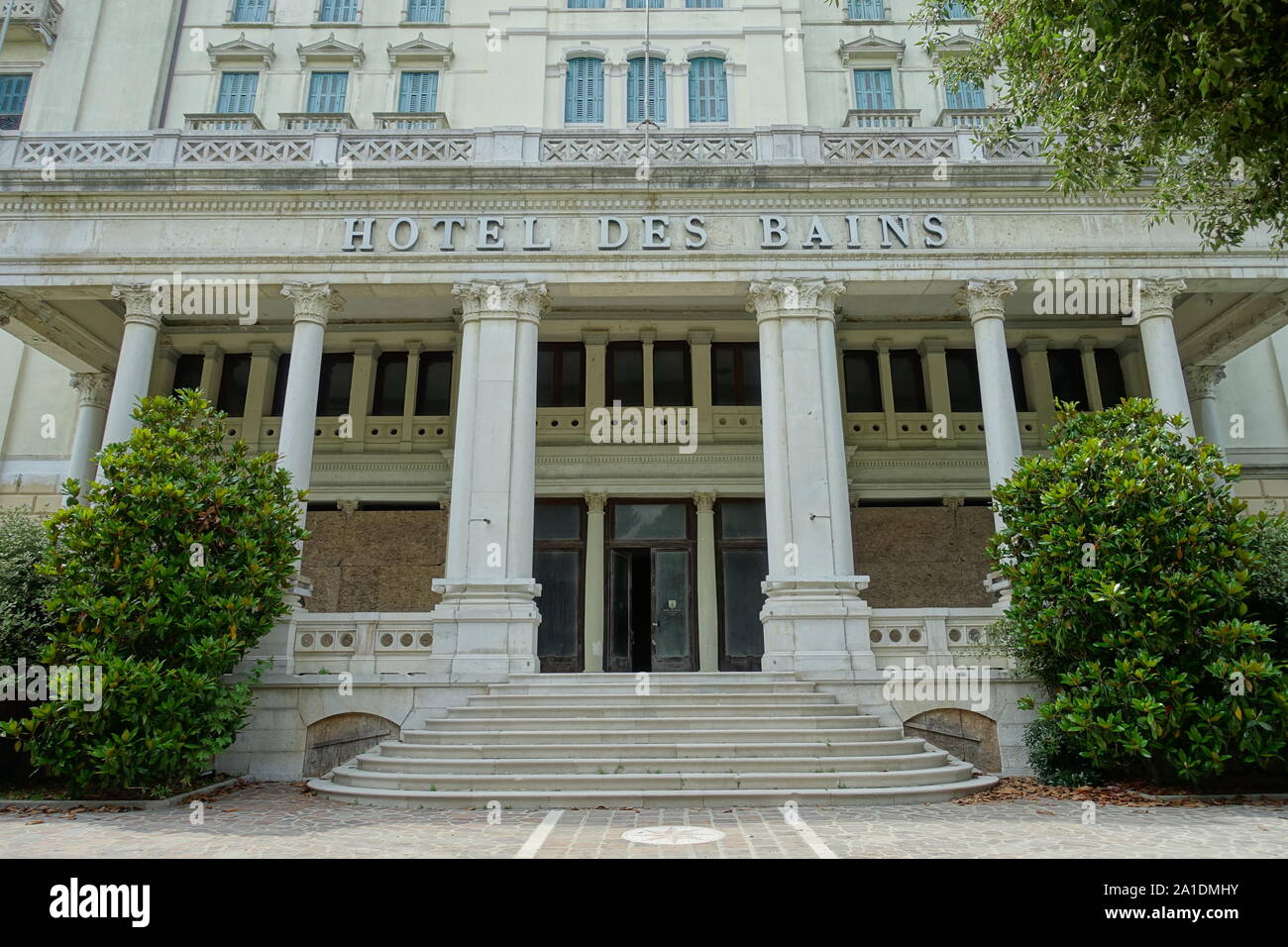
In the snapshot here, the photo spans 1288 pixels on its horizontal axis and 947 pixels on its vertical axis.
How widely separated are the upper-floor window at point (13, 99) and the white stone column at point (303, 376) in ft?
46.5

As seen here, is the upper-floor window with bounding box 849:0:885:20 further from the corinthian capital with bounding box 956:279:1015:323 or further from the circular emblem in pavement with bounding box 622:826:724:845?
the circular emblem in pavement with bounding box 622:826:724:845

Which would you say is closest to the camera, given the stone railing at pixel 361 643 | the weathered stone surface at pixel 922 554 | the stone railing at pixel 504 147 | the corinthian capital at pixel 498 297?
the stone railing at pixel 361 643

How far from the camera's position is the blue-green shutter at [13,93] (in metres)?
23.6

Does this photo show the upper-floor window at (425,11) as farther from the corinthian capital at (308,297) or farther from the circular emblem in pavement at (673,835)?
the circular emblem in pavement at (673,835)

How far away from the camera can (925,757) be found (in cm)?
1175

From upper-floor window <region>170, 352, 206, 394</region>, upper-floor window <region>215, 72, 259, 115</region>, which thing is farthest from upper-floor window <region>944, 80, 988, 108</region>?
upper-floor window <region>170, 352, 206, 394</region>

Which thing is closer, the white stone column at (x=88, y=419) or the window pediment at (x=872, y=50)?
the white stone column at (x=88, y=419)

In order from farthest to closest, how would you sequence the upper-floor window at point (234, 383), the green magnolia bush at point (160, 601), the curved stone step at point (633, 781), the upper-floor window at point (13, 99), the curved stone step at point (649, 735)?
the upper-floor window at point (13, 99) → the upper-floor window at point (234, 383) → the curved stone step at point (649, 735) → the green magnolia bush at point (160, 601) → the curved stone step at point (633, 781)

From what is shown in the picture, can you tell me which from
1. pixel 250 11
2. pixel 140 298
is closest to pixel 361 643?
pixel 140 298

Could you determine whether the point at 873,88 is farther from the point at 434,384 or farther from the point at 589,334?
the point at 434,384

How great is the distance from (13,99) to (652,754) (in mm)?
26657

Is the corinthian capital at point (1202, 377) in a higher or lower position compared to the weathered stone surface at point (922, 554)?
higher

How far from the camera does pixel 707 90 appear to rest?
77.1 ft

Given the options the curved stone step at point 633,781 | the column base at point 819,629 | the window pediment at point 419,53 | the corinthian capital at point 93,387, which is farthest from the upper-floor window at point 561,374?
the curved stone step at point 633,781
